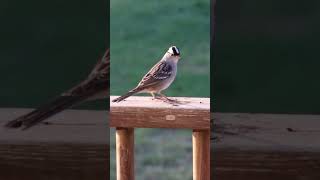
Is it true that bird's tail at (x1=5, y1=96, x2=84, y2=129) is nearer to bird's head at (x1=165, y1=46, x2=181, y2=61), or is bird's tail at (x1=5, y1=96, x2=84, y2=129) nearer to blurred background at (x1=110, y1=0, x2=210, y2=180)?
blurred background at (x1=110, y1=0, x2=210, y2=180)

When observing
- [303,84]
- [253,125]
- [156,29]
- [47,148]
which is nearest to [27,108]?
[47,148]

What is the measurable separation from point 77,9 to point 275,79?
2.76 feet

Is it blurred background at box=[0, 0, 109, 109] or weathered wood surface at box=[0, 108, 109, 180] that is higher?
blurred background at box=[0, 0, 109, 109]

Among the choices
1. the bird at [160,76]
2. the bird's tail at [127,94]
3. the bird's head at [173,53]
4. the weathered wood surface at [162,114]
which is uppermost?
the bird's head at [173,53]

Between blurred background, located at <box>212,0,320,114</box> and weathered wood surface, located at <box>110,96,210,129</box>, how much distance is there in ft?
0.31

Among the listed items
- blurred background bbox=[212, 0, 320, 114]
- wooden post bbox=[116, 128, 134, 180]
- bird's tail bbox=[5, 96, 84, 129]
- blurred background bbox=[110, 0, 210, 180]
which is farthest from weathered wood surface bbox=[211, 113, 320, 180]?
bird's tail bbox=[5, 96, 84, 129]

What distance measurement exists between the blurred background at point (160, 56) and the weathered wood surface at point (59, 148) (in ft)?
0.44

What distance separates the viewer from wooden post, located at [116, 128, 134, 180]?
2.60 m

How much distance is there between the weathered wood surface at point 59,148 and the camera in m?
2.58

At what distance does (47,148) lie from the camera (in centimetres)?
266

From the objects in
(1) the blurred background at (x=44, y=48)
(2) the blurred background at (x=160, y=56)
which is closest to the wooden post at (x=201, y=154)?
(2) the blurred background at (x=160, y=56)

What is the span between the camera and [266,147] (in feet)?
8.31

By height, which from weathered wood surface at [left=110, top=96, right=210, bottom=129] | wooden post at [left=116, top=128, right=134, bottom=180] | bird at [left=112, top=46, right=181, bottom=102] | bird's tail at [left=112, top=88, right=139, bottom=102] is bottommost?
wooden post at [left=116, top=128, right=134, bottom=180]

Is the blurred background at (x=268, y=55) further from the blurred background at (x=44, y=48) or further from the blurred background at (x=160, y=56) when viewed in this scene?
the blurred background at (x=44, y=48)
